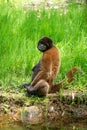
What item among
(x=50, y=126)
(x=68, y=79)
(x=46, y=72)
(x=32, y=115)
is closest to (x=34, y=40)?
(x=68, y=79)

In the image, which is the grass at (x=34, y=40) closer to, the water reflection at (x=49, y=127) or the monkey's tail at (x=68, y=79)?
the monkey's tail at (x=68, y=79)

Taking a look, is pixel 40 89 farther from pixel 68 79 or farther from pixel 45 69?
pixel 68 79

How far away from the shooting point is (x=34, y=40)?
29.6 ft

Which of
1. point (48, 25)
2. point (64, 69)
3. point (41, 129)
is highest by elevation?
point (48, 25)

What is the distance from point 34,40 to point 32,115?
2.04 m

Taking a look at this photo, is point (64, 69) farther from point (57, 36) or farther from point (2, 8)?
point (2, 8)

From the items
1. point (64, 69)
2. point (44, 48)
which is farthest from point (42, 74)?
point (64, 69)

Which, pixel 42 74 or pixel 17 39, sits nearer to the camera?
pixel 42 74

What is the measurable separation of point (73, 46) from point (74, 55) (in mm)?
492

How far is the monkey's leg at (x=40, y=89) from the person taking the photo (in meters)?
7.23

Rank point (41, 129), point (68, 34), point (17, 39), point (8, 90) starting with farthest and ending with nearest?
point (68, 34) < point (17, 39) < point (8, 90) < point (41, 129)

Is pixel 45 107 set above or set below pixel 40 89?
below

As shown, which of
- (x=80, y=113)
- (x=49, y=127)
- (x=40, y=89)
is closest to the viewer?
(x=49, y=127)

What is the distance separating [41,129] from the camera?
7.05 meters
